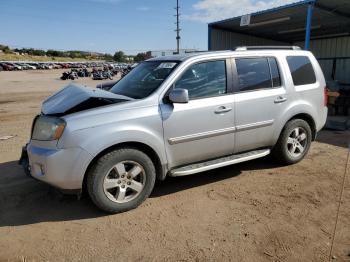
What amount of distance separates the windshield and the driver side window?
0.22 metres

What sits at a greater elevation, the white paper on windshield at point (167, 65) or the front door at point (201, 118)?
the white paper on windshield at point (167, 65)

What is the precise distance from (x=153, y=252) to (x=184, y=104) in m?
1.79

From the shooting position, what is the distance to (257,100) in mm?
4672

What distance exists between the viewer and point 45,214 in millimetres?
3900

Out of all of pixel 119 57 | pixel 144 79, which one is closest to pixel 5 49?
pixel 119 57

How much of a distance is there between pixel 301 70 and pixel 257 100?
1.16 meters

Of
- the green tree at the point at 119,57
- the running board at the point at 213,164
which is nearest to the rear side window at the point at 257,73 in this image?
the running board at the point at 213,164

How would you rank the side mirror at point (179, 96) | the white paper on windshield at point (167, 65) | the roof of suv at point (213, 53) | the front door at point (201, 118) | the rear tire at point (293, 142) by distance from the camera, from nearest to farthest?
the side mirror at point (179, 96)
the front door at point (201, 118)
the white paper on windshield at point (167, 65)
the roof of suv at point (213, 53)
the rear tire at point (293, 142)

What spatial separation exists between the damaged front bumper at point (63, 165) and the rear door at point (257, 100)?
212cm

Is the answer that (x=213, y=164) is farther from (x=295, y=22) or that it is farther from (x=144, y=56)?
(x=144, y=56)

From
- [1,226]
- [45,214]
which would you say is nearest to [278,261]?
[45,214]

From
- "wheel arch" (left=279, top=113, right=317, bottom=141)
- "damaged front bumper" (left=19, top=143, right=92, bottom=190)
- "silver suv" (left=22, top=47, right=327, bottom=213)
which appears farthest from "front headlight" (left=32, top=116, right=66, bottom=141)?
"wheel arch" (left=279, top=113, right=317, bottom=141)

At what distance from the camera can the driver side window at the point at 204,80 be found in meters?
4.23

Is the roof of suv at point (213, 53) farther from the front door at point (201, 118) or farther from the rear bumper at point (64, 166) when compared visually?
the rear bumper at point (64, 166)
